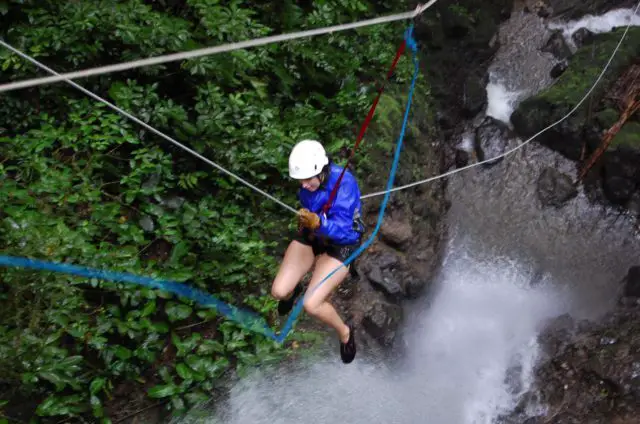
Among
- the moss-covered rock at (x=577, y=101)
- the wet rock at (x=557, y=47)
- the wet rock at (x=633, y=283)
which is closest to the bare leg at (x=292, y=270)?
the wet rock at (x=633, y=283)

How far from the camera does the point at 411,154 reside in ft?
26.8

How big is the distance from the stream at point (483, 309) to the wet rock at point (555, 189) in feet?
0.36

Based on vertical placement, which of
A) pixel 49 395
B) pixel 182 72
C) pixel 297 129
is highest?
pixel 297 129

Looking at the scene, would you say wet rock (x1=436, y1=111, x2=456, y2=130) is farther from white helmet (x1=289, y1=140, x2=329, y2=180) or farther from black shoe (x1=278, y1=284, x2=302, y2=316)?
white helmet (x1=289, y1=140, x2=329, y2=180)

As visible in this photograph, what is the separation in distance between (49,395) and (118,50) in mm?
3471

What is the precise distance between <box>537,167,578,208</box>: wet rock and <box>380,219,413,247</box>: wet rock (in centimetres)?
293

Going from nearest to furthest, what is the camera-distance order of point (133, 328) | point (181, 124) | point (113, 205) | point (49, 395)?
point (49, 395), point (133, 328), point (113, 205), point (181, 124)

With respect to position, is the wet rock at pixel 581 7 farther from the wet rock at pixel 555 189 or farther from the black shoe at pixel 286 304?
the black shoe at pixel 286 304

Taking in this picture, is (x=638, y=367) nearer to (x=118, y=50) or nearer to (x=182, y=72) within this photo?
(x=182, y=72)

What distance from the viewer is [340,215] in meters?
4.31

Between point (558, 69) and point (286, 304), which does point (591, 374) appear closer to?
point (286, 304)

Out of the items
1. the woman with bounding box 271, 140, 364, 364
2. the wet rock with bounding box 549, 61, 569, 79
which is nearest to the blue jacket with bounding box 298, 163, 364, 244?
the woman with bounding box 271, 140, 364, 364

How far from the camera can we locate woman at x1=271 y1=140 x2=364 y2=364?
4133 mm

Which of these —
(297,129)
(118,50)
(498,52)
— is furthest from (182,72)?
(498,52)
